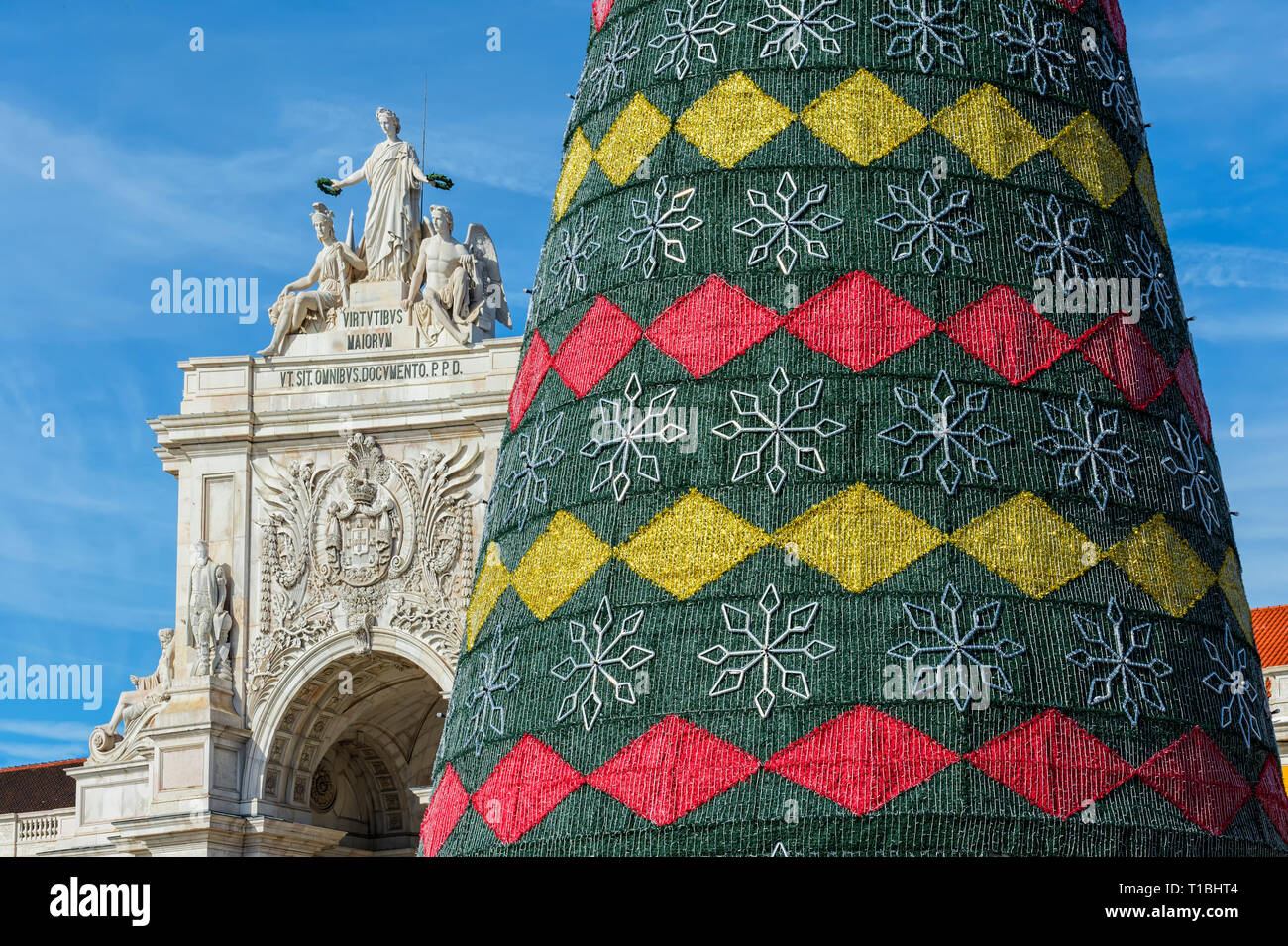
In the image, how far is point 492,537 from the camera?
4777mm

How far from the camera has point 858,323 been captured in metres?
4.30

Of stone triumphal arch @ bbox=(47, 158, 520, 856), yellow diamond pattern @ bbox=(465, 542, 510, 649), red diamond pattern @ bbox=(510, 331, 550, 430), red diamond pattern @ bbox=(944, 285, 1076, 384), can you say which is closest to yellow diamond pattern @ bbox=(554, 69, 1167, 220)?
red diamond pattern @ bbox=(944, 285, 1076, 384)

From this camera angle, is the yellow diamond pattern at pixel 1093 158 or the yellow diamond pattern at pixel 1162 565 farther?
the yellow diamond pattern at pixel 1093 158

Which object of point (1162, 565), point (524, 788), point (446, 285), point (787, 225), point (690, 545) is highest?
point (446, 285)

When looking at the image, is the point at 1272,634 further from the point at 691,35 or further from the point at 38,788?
the point at 691,35

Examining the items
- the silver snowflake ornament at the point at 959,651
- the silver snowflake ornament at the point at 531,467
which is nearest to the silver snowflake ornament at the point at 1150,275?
the silver snowflake ornament at the point at 959,651

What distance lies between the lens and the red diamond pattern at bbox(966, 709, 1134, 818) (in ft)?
13.0

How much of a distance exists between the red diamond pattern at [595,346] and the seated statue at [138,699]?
25.3m

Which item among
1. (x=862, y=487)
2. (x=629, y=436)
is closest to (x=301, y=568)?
(x=629, y=436)

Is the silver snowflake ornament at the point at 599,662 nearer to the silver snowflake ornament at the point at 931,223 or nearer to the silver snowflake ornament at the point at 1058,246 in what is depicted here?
the silver snowflake ornament at the point at 931,223

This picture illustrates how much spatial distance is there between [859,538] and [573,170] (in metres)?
1.36

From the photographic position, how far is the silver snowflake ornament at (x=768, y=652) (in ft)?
13.3

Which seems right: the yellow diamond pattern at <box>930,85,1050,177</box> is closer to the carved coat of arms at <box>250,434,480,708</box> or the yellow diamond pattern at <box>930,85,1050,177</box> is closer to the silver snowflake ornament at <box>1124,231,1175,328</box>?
the silver snowflake ornament at <box>1124,231,1175,328</box>

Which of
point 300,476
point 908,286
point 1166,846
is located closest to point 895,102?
point 908,286
